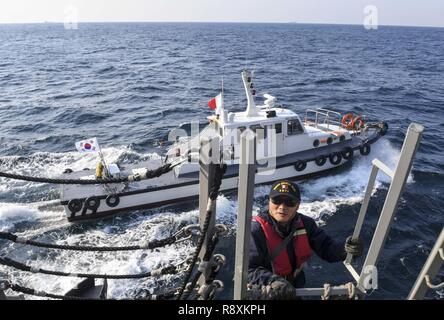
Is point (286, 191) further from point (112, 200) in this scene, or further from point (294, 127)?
point (294, 127)

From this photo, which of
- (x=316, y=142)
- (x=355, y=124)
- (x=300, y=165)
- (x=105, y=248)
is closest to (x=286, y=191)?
(x=105, y=248)

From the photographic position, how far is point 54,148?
18625 millimetres

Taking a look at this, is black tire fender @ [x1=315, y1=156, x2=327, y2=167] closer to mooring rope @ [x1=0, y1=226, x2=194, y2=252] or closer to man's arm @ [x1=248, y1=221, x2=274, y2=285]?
man's arm @ [x1=248, y1=221, x2=274, y2=285]

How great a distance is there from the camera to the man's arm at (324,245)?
3570 mm

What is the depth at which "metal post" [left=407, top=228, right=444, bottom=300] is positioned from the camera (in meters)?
2.38

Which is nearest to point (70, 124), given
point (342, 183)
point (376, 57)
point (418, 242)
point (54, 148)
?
point (54, 148)

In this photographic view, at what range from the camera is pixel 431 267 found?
249 centimetres

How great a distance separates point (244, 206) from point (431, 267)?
1.44 m

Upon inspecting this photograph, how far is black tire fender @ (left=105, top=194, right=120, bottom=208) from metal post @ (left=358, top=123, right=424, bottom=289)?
34.4 ft

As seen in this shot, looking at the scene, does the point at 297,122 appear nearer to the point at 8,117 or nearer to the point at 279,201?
the point at 279,201

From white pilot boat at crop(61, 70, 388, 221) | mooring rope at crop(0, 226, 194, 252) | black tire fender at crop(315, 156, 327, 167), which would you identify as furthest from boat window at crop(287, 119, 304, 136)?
mooring rope at crop(0, 226, 194, 252)

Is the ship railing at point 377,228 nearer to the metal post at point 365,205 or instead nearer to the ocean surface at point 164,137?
the metal post at point 365,205

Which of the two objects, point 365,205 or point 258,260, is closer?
point 258,260

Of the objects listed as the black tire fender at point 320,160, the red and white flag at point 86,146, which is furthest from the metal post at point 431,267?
the black tire fender at point 320,160
